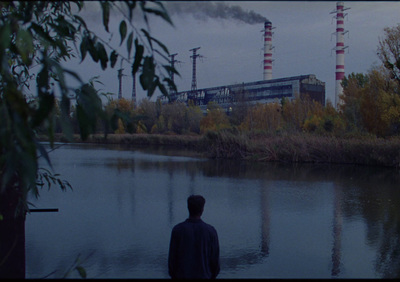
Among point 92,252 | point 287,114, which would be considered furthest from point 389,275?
point 287,114

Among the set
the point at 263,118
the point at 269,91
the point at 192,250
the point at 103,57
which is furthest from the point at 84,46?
the point at 269,91

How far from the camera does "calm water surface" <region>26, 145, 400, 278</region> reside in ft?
21.8

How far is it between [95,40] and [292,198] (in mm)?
11021

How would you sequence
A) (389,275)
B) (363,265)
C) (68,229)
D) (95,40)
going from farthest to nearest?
(68,229), (363,265), (389,275), (95,40)

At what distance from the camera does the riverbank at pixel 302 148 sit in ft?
76.5

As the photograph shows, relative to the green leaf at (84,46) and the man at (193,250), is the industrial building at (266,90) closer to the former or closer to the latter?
the man at (193,250)

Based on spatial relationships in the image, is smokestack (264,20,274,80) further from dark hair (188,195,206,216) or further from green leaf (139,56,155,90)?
green leaf (139,56,155,90)

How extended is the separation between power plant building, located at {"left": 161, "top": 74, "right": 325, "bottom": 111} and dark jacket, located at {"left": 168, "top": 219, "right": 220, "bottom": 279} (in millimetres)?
52543

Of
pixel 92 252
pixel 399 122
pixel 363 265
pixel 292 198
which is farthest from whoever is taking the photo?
pixel 399 122

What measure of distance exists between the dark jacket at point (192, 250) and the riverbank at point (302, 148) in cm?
1698

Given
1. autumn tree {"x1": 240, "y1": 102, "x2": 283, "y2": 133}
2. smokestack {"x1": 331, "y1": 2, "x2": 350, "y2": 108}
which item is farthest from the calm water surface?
smokestack {"x1": 331, "y1": 2, "x2": 350, "y2": 108}

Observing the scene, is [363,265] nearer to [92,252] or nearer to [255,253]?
[255,253]

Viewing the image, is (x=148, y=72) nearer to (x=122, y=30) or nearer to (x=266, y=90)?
(x=122, y=30)

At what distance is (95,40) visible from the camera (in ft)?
9.52
